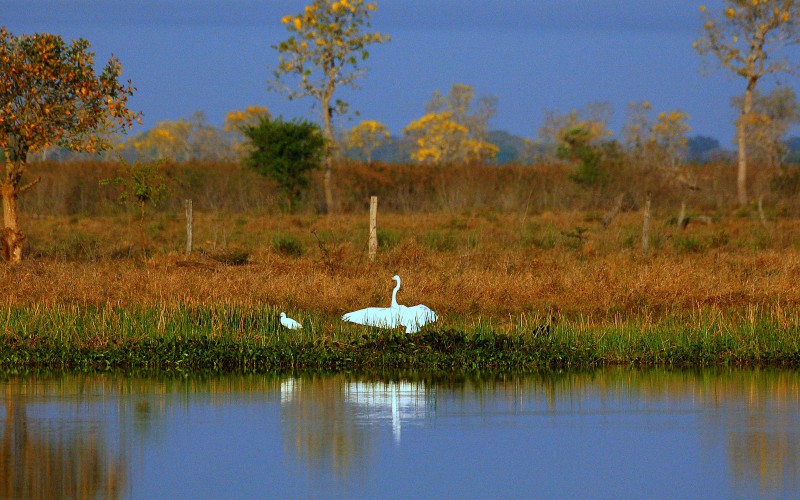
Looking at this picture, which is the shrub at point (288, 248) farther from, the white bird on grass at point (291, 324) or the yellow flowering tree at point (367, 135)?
the yellow flowering tree at point (367, 135)

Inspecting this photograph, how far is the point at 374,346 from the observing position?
13.0 meters

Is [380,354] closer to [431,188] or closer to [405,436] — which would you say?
[405,436]

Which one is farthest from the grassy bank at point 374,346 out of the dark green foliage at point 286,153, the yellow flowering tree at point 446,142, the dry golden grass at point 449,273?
the yellow flowering tree at point 446,142

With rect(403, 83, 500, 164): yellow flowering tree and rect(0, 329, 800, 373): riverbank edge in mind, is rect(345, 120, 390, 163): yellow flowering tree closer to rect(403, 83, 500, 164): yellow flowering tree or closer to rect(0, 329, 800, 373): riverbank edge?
rect(403, 83, 500, 164): yellow flowering tree

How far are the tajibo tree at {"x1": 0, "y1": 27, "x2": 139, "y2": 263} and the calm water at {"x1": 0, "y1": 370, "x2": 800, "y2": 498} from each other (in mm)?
8547

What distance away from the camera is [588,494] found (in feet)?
24.8

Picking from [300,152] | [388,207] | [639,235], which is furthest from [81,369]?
[388,207]

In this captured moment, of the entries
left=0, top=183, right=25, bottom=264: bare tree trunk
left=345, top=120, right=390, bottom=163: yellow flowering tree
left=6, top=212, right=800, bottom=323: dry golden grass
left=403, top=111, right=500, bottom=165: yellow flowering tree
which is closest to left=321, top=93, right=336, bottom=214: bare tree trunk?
left=6, top=212, right=800, bottom=323: dry golden grass

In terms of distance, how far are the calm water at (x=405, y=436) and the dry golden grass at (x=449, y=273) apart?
10.6 ft

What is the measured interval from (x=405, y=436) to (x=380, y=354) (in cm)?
350

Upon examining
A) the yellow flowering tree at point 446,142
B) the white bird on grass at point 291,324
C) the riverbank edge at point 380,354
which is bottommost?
the riverbank edge at point 380,354

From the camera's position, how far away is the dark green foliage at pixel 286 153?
37688mm

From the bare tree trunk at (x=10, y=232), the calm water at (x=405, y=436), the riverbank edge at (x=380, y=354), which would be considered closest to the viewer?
the calm water at (x=405, y=436)

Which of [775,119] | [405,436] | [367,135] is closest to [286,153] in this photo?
[405,436]
